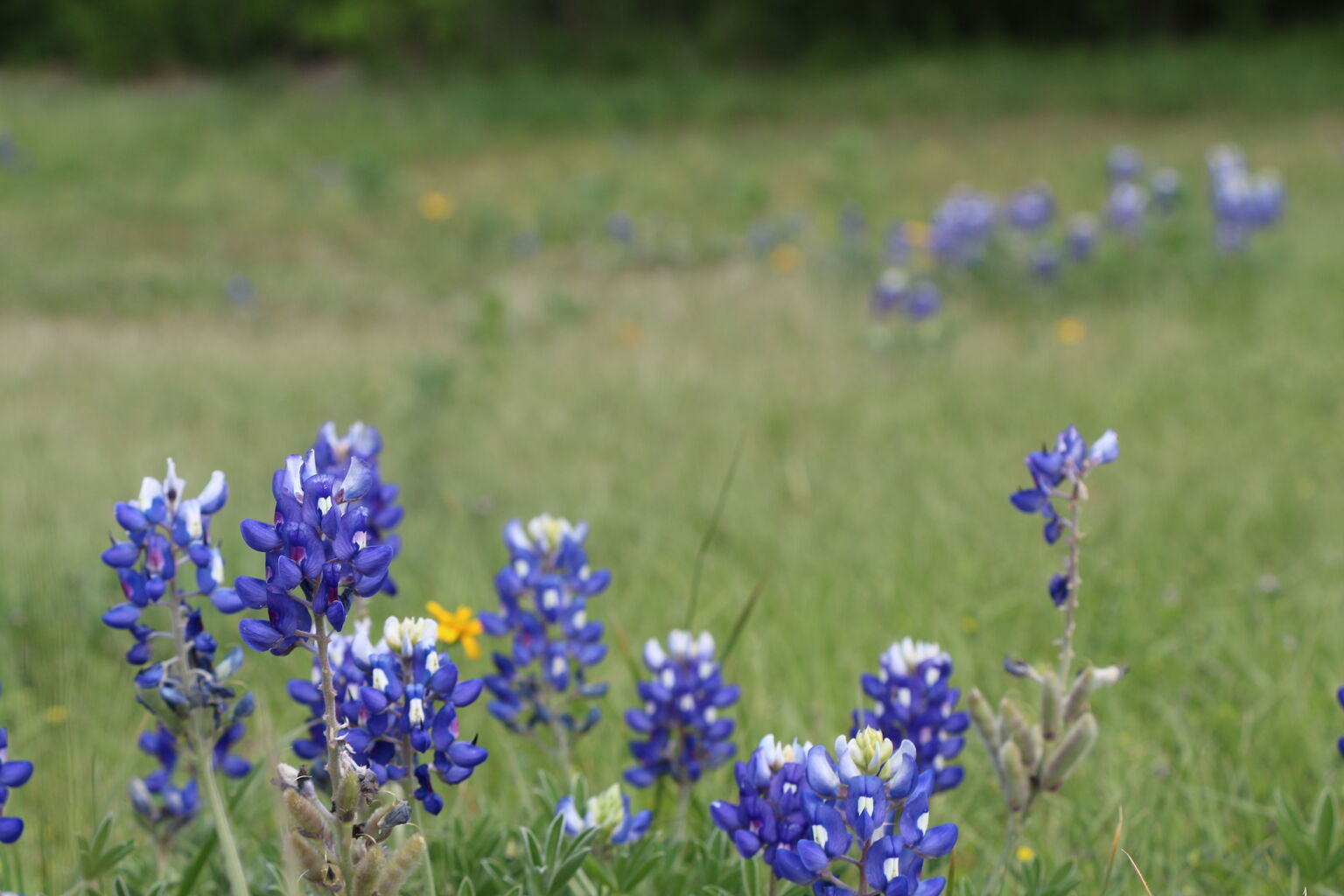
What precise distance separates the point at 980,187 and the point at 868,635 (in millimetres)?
8959

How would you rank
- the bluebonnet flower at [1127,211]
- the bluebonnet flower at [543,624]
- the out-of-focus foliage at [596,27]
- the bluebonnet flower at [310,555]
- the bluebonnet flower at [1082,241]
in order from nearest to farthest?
the bluebonnet flower at [310,555]
the bluebonnet flower at [543,624]
the bluebonnet flower at [1082,241]
the bluebonnet flower at [1127,211]
the out-of-focus foliage at [596,27]

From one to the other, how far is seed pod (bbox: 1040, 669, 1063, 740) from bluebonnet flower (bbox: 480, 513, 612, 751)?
2.12 ft

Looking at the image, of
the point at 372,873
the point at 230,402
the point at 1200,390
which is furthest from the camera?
the point at 230,402

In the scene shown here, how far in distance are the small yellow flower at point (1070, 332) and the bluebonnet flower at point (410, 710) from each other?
4.24 meters

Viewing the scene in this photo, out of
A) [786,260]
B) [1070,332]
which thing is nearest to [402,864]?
[1070,332]

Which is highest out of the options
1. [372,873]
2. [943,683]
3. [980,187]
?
[372,873]

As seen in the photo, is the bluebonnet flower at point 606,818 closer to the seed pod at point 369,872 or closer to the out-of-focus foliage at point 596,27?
the seed pod at point 369,872

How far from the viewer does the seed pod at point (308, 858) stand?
1104 mm

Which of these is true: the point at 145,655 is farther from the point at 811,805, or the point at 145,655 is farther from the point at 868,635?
the point at 868,635

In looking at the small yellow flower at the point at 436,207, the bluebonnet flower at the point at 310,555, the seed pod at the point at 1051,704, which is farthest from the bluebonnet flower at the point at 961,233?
the bluebonnet flower at the point at 310,555

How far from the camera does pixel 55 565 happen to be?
271 cm

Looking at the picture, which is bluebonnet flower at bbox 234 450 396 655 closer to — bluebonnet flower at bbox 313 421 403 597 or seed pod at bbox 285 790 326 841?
seed pod at bbox 285 790 326 841

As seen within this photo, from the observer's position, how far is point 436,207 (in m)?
9.42

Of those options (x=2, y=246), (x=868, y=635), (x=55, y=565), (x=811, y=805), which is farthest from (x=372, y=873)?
(x=2, y=246)
